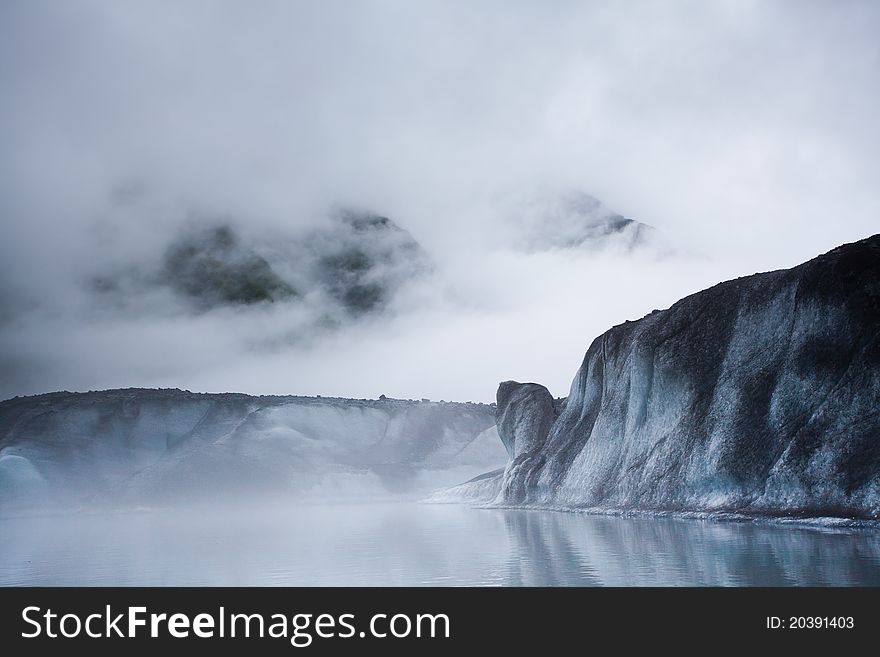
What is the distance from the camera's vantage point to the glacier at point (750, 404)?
27.4 metres

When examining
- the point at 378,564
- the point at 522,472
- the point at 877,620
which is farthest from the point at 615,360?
the point at 877,620

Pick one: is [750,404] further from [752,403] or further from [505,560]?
[505,560]

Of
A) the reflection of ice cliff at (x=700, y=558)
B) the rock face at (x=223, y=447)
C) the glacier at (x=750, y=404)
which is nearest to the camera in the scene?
the reflection of ice cliff at (x=700, y=558)

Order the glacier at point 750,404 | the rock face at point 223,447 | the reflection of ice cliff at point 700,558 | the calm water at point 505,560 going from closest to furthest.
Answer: the reflection of ice cliff at point 700,558
the calm water at point 505,560
the glacier at point 750,404
the rock face at point 223,447

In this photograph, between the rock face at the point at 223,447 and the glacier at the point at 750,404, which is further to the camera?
the rock face at the point at 223,447

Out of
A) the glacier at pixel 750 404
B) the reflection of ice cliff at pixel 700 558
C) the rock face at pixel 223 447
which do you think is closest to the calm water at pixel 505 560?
the reflection of ice cliff at pixel 700 558

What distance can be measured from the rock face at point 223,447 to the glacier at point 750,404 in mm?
79923

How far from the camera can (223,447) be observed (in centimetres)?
12838

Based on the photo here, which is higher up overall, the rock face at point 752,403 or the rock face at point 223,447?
the rock face at point 223,447

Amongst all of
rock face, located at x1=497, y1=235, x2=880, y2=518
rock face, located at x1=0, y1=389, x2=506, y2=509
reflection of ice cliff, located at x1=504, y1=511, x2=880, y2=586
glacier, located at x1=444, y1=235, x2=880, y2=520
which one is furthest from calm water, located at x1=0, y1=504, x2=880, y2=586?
rock face, located at x1=0, y1=389, x2=506, y2=509

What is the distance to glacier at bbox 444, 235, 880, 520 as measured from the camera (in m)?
27.4

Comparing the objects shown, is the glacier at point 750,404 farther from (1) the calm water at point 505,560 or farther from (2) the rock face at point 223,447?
(2) the rock face at point 223,447

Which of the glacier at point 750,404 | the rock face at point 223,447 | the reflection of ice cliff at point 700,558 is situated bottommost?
the reflection of ice cliff at point 700,558

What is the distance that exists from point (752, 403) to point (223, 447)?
11024 centimetres
